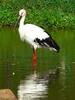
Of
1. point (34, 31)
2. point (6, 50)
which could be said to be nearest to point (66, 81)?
point (34, 31)

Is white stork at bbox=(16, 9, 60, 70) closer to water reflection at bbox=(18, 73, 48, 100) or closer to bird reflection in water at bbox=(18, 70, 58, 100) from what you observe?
bird reflection in water at bbox=(18, 70, 58, 100)

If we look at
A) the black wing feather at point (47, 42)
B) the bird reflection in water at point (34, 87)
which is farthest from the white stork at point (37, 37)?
the bird reflection in water at point (34, 87)

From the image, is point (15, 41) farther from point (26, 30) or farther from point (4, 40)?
point (26, 30)

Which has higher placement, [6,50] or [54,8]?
[54,8]

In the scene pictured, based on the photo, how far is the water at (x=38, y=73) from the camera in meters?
9.84

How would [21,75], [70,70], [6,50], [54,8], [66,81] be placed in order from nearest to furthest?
1. [66,81]
2. [21,75]
3. [70,70]
4. [6,50]
5. [54,8]

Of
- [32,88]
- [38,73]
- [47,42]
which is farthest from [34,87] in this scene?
[47,42]

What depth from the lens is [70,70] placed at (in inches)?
499

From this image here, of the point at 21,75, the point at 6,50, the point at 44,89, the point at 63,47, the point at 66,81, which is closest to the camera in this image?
the point at 44,89

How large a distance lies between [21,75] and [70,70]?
1.42m

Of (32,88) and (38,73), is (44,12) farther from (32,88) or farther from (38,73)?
(32,88)

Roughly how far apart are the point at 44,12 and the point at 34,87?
20244 millimetres

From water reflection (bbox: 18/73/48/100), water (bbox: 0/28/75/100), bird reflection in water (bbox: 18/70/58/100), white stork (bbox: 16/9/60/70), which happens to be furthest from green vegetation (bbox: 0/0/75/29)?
water reflection (bbox: 18/73/48/100)

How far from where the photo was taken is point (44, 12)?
100ft
